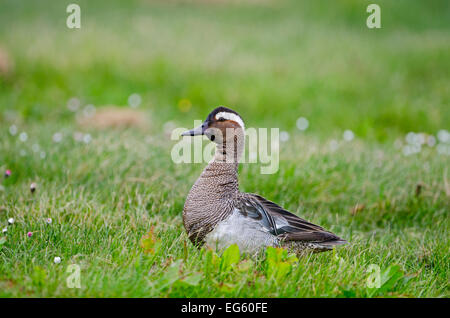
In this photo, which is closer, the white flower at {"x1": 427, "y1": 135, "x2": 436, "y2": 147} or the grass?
the grass

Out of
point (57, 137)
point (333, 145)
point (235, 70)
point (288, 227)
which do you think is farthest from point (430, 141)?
point (57, 137)

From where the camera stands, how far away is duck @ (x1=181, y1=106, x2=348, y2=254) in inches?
145

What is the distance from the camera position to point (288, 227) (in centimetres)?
380

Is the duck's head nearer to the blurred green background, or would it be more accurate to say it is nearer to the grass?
the grass

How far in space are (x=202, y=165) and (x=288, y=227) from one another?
2318mm

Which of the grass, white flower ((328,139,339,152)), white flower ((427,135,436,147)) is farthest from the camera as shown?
white flower ((427,135,436,147))

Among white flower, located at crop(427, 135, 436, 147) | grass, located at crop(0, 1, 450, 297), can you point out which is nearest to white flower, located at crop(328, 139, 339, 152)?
grass, located at crop(0, 1, 450, 297)

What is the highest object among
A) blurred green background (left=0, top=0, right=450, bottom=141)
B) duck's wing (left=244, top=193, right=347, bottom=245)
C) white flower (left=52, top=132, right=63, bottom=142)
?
blurred green background (left=0, top=0, right=450, bottom=141)

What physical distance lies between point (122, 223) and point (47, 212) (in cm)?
72

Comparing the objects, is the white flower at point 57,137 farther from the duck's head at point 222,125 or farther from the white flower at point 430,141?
the white flower at point 430,141

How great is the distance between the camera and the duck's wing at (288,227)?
3.75 metres

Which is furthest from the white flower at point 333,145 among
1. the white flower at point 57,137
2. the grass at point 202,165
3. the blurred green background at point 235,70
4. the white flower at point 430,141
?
the white flower at point 57,137

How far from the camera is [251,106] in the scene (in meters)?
9.54
